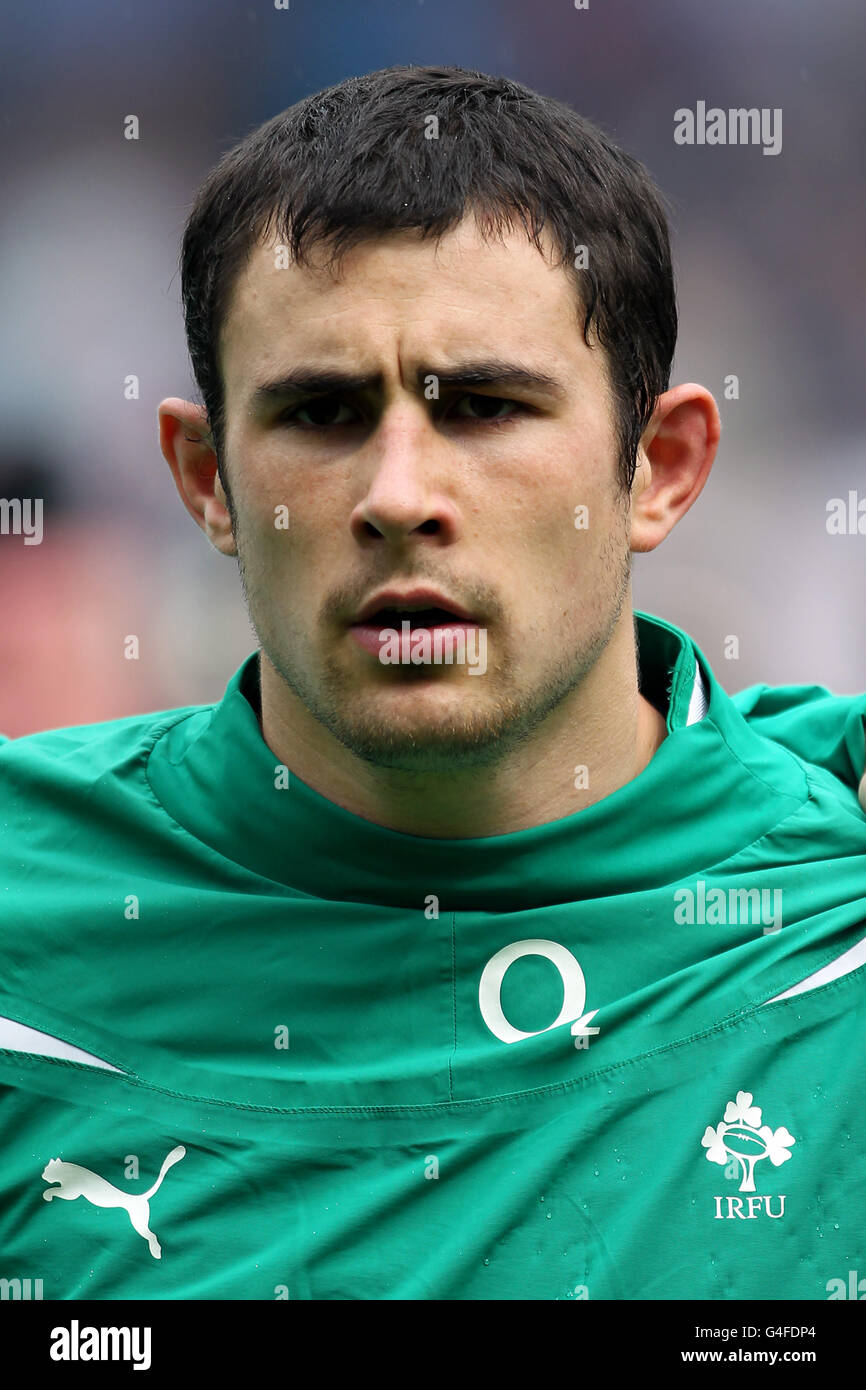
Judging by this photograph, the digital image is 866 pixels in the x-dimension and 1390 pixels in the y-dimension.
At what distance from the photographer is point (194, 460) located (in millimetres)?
1938

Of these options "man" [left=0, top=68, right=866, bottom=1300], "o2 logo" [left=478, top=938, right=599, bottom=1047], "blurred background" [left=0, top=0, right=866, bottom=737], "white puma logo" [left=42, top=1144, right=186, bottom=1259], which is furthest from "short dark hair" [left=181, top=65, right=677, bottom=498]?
"blurred background" [left=0, top=0, right=866, bottom=737]

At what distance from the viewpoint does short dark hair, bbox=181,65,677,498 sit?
1.62 metres

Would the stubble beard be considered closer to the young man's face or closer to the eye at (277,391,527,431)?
the young man's face

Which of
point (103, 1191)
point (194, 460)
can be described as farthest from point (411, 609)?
point (103, 1191)

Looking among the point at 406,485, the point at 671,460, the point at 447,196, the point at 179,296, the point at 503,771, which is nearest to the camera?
the point at 406,485

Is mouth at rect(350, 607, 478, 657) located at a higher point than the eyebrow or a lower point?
lower

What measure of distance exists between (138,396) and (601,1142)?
3425mm

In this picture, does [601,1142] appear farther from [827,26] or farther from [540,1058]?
[827,26]

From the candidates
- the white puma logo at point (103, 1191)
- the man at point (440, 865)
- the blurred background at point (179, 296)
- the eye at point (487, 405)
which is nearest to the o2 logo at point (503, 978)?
the man at point (440, 865)

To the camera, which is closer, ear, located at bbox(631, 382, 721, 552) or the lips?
the lips

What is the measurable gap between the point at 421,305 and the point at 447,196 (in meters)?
0.14

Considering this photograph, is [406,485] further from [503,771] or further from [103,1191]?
[103,1191]

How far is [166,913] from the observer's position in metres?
1.74

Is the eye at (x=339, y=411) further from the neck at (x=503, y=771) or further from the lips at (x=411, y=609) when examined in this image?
the neck at (x=503, y=771)
